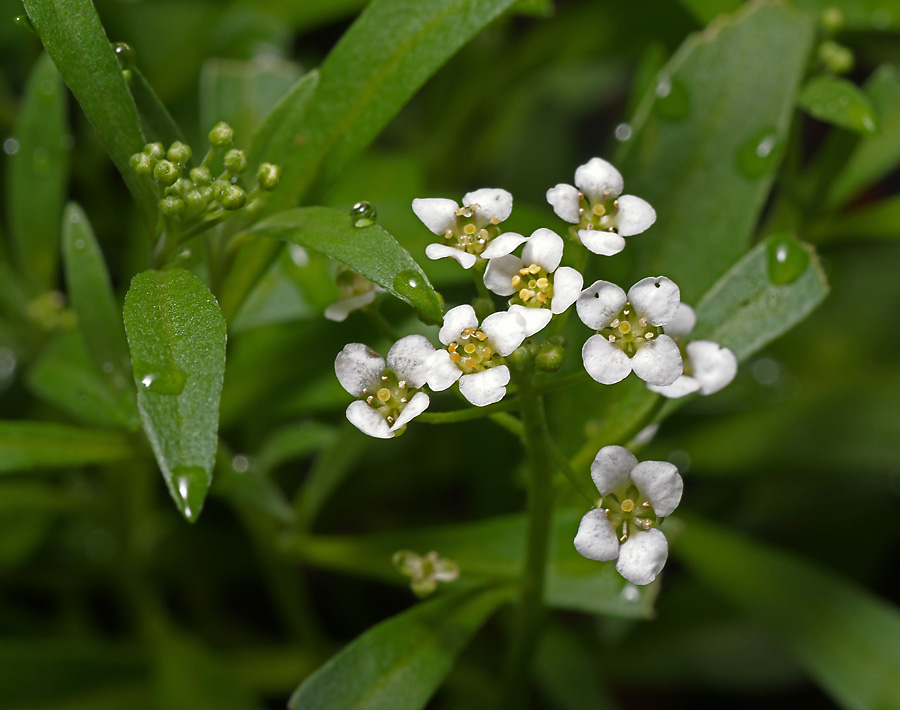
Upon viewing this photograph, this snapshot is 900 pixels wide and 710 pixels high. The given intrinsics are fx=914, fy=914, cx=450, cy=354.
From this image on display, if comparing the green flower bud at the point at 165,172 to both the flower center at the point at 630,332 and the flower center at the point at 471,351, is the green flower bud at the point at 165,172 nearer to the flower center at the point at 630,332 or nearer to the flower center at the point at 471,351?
the flower center at the point at 471,351

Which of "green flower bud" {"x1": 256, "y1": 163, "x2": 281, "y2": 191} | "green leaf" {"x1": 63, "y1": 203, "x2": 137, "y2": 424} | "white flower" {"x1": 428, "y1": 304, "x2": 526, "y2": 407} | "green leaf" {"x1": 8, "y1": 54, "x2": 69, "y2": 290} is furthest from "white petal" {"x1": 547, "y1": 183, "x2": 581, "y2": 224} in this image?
"green leaf" {"x1": 8, "y1": 54, "x2": 69, "y2": 290}

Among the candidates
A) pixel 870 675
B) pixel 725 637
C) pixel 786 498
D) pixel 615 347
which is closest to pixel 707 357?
pixel 615 347

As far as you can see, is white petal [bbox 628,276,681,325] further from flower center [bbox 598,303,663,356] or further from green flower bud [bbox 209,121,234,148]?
green flower bud [bbox 209,121,234,148]

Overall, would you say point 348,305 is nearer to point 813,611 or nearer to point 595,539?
point 595,539

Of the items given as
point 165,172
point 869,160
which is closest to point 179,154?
point 165,172

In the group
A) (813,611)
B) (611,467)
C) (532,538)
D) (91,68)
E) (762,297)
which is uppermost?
(91,68)
